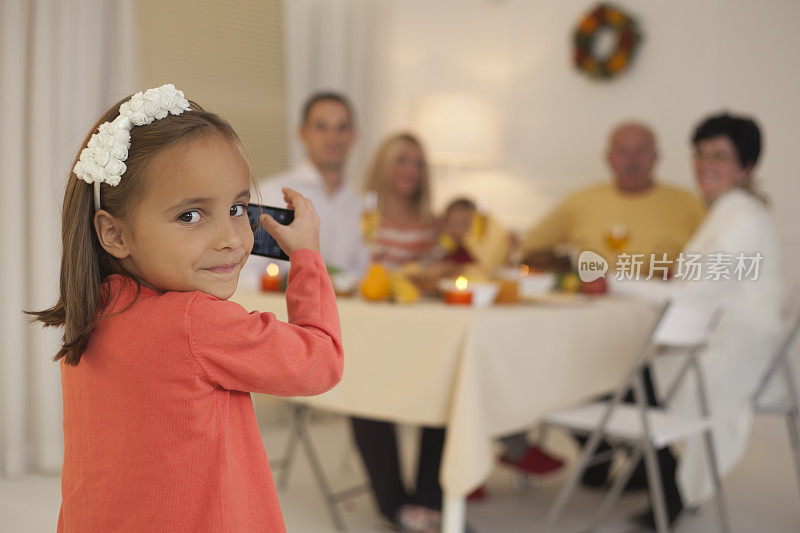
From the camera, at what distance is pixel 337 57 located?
330 centimetres

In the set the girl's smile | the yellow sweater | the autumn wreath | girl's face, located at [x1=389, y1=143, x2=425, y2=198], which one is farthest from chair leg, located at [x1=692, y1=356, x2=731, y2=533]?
the girl's smile

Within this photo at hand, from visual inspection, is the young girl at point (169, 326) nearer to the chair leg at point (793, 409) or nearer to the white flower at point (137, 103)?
the white flower at point (137, 103)

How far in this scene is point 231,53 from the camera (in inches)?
117

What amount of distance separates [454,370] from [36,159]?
139cm

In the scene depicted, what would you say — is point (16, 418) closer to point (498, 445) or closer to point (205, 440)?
point (498, 445)

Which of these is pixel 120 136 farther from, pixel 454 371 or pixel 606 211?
pixel 606 211

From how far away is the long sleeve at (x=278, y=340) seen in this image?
1.87 feet

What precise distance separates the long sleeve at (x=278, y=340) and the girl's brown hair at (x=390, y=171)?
169 cm

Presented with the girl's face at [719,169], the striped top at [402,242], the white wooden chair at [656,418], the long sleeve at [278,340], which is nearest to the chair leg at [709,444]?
the white wooden chair at [656,418]

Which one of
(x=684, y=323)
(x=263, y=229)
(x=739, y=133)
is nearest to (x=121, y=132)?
(x=263, y=229)

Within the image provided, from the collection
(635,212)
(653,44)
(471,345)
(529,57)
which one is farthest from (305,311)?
(529,57)

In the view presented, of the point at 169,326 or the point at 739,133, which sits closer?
the point at 169,326

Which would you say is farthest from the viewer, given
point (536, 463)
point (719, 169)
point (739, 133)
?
point (536, 463)

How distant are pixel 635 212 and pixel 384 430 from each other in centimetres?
78
